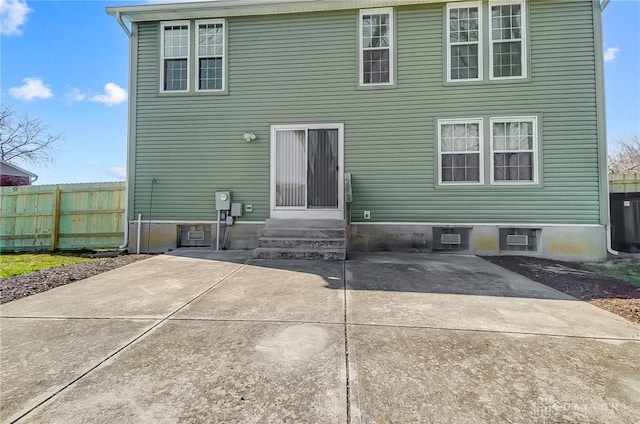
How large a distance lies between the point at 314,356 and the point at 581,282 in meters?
4.62

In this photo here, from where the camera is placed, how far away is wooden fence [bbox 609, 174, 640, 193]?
746cm

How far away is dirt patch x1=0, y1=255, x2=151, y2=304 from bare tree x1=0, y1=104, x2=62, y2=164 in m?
17.1

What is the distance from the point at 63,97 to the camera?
15633mm

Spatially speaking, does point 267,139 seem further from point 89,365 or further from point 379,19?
point 89,365

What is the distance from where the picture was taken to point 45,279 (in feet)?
14.0

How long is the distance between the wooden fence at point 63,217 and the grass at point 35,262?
755 millimetres

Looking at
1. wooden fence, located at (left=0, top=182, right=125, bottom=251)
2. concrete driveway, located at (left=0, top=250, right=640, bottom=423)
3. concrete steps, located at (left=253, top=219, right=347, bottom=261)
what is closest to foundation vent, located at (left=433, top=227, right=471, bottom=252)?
concrete steps, located at (left=253, top=219, right=347, bottom=261)

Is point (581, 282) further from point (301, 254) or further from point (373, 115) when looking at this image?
point (373, 115)

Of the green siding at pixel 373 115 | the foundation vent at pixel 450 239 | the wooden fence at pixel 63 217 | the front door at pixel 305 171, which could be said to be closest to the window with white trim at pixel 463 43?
the green siding at pixel 373 115

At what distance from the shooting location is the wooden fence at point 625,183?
294 inches

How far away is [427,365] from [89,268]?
5655 millimetres

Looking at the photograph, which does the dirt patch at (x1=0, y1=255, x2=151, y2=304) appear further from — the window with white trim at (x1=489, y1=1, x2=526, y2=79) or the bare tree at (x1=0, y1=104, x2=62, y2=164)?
the bare tree at (x1=0, y1=104, x2=62, y2=164)

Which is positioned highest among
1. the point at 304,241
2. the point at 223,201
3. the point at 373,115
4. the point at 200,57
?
the point at 200,57

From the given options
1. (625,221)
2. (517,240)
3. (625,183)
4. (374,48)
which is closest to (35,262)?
(374,48)
